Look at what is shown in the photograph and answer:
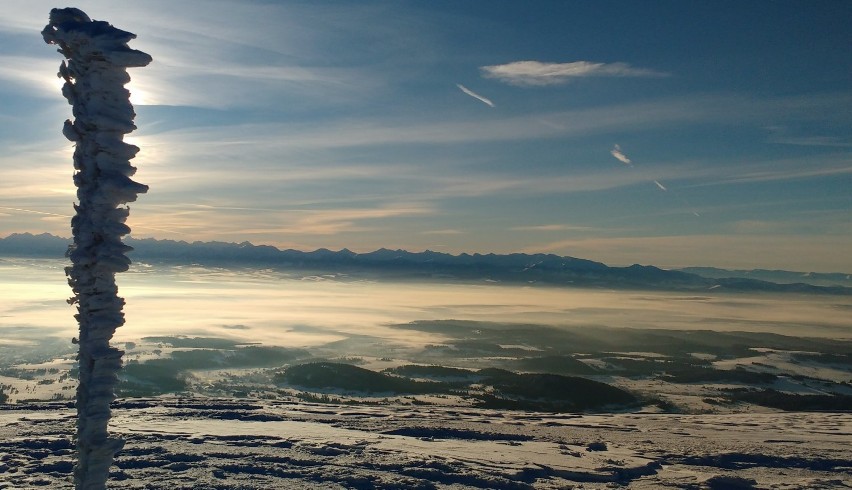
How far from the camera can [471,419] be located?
104 ft

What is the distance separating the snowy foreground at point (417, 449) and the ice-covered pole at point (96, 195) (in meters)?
10.1

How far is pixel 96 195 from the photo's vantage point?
9.19 metres

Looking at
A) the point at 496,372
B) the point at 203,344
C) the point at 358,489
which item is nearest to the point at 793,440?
the point at 358,489

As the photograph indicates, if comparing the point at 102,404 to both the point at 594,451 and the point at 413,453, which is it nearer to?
the point at 413,453

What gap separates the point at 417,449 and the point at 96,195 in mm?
17944

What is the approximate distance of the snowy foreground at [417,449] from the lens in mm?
20141

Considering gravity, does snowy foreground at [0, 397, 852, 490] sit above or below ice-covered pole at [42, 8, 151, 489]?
below

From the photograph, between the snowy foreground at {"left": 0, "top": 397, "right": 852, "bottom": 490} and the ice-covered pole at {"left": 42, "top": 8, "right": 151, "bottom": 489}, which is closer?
the ice-covered pole at {"left": 42, "top": 8, "right": 151, "bottom": 489}

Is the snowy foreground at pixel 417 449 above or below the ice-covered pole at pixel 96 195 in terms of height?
below

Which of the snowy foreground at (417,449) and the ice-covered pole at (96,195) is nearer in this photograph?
the ice-covered pole at (96,195)

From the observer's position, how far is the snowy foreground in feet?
66.1

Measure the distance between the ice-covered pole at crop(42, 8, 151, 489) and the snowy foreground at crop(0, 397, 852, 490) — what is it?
10.1m

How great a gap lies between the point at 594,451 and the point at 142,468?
56.0ft

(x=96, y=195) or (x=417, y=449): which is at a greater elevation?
(x=96, y=195)
